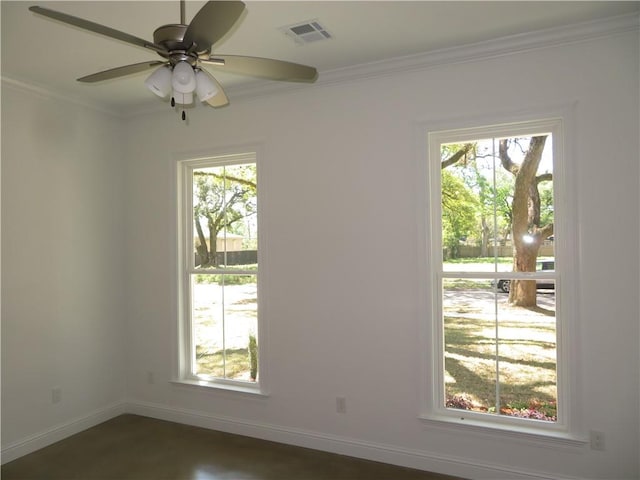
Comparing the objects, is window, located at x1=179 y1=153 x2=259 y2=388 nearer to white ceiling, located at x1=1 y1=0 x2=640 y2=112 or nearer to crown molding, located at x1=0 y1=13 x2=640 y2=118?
crown molding, located at x1=0 y1=13 x2=640 y2=118

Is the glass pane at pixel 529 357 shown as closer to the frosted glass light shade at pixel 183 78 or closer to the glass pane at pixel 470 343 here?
the glass pane at pixel 470 343

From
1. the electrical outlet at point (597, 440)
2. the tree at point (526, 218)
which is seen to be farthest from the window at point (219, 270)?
the electrical outlet at point (597, 440)

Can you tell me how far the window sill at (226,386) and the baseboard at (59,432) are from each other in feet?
2.16

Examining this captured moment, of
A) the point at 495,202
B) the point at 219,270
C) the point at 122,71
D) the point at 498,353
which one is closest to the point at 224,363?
the point at 219,270

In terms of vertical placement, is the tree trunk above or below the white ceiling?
below

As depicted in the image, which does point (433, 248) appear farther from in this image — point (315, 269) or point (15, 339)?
point (15, 339)

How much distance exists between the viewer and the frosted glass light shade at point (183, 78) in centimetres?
176

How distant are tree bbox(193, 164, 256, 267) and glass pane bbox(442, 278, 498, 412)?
1.77 metres

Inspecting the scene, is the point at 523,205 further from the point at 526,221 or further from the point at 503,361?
the point at 503,361

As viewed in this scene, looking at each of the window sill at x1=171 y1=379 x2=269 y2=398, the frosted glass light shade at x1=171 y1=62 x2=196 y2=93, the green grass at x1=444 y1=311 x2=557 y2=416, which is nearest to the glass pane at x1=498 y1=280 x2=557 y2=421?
the green grass at x1=444 y1=311 x2=557 y2=416

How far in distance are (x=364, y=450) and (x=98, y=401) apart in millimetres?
2391

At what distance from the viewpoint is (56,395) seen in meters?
3.64

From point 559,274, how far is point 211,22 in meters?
2.45

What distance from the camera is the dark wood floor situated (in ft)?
9.95
